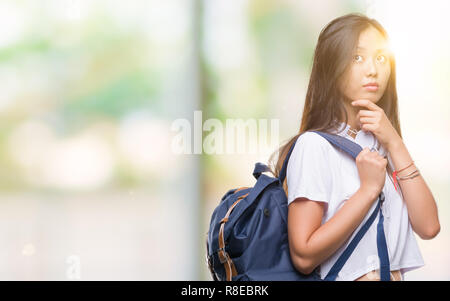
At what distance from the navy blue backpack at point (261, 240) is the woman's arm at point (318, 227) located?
24 millimetres

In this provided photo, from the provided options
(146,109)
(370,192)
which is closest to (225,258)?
(370,192)

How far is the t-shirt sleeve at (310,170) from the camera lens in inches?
40.0

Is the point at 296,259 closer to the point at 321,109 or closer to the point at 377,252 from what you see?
the point at 377,252

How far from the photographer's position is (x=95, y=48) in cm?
242

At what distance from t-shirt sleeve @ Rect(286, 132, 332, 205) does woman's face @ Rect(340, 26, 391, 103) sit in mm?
126

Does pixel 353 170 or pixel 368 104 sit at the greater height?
pixel 368 104

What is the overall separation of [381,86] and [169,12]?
160 cm

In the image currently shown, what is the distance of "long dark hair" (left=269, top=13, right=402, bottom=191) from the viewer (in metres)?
1.09

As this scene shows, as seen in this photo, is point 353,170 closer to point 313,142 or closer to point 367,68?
point 313,142

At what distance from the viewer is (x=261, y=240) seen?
1012 millimetres

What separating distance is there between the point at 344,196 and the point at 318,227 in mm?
80

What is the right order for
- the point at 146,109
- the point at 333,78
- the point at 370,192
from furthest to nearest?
the point at 146,109, the point at 333,78, the point at 370,192
